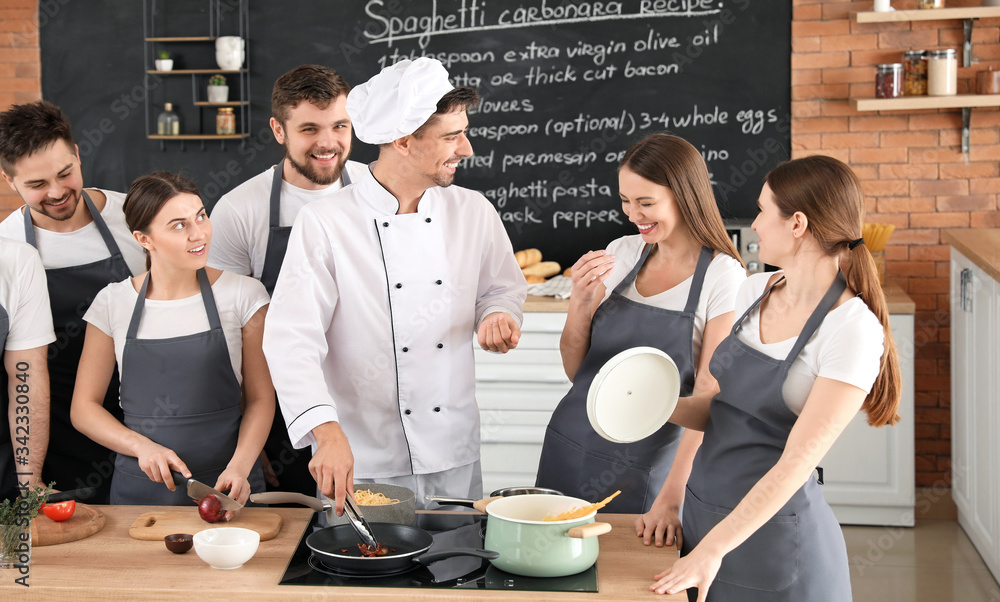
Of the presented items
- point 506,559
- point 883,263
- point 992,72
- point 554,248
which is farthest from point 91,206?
point 992,72

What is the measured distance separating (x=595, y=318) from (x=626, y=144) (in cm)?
225

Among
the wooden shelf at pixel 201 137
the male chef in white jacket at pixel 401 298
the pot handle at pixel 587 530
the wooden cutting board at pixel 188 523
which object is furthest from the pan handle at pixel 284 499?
the wooden shelf at pixel 201 137

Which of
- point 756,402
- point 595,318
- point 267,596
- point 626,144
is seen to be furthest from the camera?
point 626,144

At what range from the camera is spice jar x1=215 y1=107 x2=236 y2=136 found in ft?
13.9

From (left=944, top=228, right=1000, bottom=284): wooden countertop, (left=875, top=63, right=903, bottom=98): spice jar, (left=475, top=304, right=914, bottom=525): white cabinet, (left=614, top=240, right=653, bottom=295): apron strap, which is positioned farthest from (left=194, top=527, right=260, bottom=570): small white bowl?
(left=875, top=63, right=903, bottom=98): spice jar

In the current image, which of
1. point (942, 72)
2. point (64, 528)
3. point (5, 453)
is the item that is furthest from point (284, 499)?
point (942, 72)

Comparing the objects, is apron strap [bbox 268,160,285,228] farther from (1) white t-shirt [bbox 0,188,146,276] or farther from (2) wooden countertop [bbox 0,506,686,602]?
(2) wooden countertop [bbox 0,506,686,602]

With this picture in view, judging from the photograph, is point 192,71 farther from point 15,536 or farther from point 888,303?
point 888,303

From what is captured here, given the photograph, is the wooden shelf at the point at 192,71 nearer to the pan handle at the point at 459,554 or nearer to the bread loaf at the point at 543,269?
the bread loaf at the point at 543,269

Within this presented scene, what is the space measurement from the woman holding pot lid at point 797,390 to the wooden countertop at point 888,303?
179 cm

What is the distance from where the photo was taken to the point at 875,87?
3930 mm

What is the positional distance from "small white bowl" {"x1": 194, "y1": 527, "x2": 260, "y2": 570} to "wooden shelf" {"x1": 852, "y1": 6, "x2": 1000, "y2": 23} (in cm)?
334

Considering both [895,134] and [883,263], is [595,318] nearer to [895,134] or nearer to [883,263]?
[883,263]

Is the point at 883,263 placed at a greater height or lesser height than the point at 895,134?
lesser
